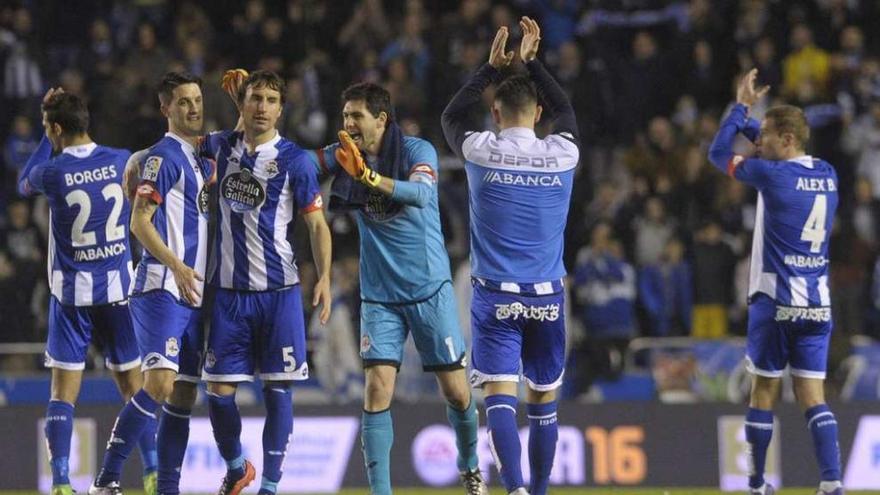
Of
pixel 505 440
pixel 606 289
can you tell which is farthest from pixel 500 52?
pixel 606 289

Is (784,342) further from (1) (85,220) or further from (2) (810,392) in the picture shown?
(1) (85,220)

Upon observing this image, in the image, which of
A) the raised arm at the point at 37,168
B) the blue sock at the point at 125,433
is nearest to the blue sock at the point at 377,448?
the blue sock at the point at 125,433

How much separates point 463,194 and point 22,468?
6.60 meters

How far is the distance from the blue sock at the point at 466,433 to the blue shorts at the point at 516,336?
0.40 meters

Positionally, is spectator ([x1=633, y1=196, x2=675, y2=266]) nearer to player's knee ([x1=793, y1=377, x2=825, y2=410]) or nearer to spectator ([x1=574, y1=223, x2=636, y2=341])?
spectator ([x1=574, y1=223, x2=636, y2=341])

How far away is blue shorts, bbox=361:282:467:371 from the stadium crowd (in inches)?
278

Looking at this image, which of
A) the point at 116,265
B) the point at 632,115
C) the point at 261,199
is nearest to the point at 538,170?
the point at 261,199

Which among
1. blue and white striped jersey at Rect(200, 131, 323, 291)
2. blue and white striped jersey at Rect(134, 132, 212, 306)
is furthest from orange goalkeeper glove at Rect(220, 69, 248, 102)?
blue and white striped jersey at Rect(200, 131, 323, 291)

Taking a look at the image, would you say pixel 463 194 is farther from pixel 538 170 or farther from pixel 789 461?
pixel 538 170

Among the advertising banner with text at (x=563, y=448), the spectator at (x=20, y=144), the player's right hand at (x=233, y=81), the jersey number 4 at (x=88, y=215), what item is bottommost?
the advertising banner with text at (x=563, y=448)

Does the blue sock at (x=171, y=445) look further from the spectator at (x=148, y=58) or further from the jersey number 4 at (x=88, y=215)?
the spectator at (x=148, y=58)

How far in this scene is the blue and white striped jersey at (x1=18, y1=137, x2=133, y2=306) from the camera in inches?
446

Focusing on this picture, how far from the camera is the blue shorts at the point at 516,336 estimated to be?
1038 cm

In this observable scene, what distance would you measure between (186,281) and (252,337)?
2.27ft
